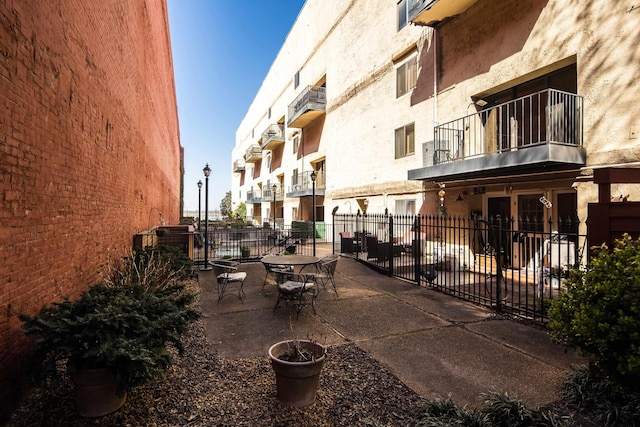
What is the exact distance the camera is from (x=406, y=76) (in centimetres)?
1401

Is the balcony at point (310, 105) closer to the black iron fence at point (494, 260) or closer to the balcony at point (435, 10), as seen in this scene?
the balcony at point (435, 10)

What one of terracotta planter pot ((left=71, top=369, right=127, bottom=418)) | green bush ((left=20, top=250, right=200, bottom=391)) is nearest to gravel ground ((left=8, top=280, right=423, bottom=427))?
terracotta planter pot ((left=71, top=369, right=127, bottom=418))

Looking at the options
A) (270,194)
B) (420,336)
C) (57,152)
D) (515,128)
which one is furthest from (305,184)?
(57,152)

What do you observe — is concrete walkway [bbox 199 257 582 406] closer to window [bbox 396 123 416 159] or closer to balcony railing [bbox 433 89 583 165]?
balcony railing [bbox 433 89 583 165]

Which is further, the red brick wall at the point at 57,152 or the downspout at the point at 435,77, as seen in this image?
the downspout at the point at 435,77

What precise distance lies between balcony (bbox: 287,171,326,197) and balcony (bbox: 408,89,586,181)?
11635mm

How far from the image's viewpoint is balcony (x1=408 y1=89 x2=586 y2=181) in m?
7.48

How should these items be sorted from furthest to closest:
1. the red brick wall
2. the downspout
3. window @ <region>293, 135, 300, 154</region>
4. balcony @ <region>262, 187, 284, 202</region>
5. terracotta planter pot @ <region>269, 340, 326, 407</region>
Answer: balcony @ <region>262, 187, 284, 202</region> → window @ <region>293, 135, 300, 154</region> → the downspout → terracotta planter pot @ <region>269, 340, 326, 407</region> → the red brick wall

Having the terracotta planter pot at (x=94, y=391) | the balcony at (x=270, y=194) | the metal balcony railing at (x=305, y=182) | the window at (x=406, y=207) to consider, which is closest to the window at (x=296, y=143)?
the metal balcony railing at (x=305, y=182)

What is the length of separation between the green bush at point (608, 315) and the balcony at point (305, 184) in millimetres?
19357

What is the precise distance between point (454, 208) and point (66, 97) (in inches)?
431

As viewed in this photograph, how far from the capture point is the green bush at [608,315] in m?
2.57

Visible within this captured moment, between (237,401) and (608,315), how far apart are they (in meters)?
3.45

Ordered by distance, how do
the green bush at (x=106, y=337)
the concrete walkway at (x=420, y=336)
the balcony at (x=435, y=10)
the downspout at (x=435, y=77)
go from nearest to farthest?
the green bush at (x=106, y=337) < the concrete walkway at (x=420, y=336) < the balcony at (x=435, y=10) < the downspout at (x=435, y=77)
